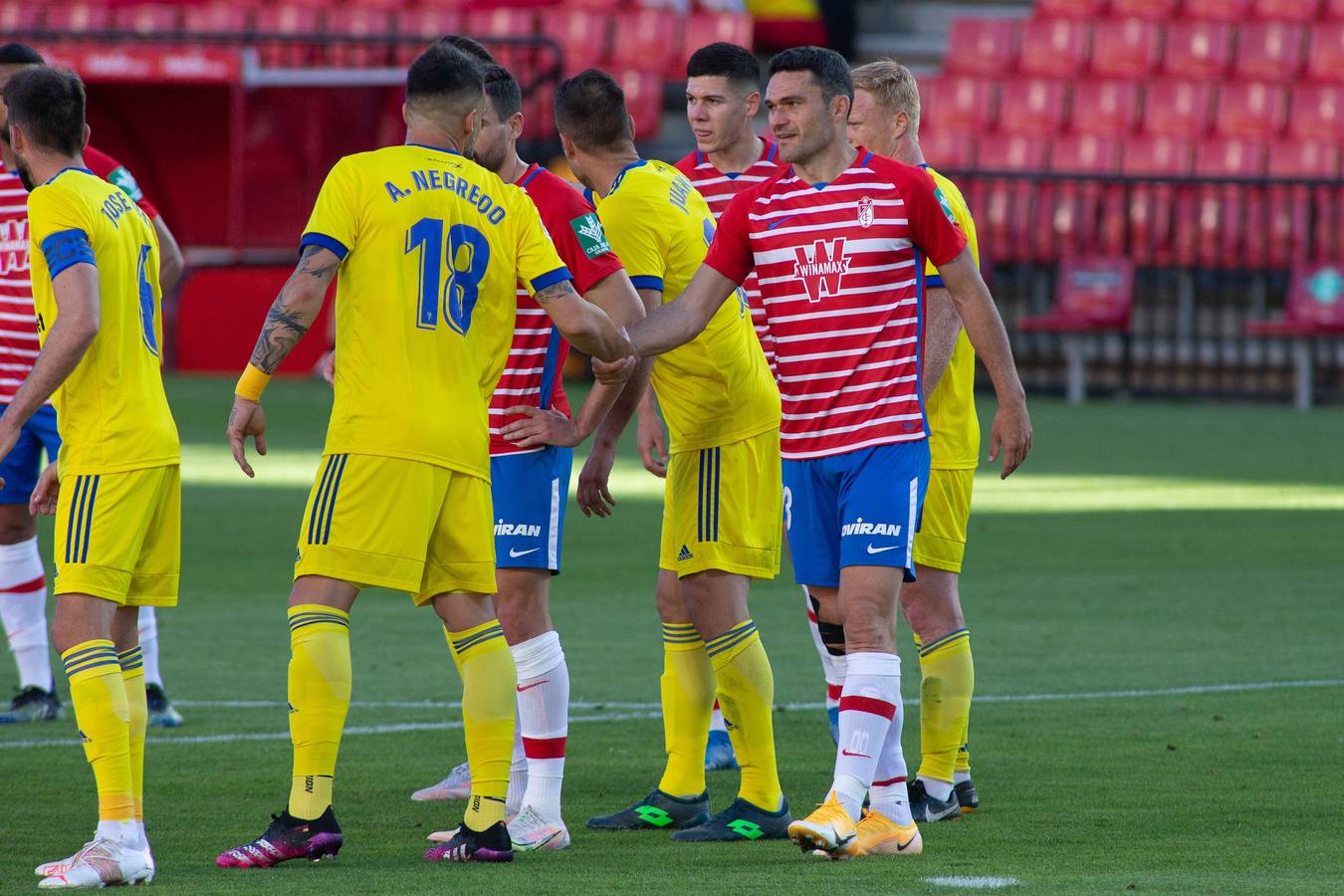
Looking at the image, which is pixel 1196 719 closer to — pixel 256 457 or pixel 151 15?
pixel 256 457

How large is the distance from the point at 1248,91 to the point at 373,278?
20.5 metres

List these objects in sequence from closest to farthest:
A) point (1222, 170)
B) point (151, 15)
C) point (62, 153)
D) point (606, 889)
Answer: point (606, 889) → point (62, 153) → point (1222, 170) → point (151, 15)

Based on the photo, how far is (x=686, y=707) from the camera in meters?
5.74

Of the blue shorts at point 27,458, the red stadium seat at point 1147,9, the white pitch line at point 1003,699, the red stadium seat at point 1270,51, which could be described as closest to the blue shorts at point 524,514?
the white pitch line at point 1003,699

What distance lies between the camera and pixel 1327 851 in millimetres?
5055

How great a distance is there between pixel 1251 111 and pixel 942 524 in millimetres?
19135

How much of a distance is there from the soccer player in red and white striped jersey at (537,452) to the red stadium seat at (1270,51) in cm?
2016

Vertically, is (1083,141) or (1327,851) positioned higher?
(1083,141)

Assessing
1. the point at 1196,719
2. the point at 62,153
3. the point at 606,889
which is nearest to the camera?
the point at 606,889

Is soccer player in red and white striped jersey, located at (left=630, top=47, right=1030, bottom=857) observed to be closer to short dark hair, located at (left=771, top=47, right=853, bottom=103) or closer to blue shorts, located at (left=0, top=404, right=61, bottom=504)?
short dark hair, located at (left=771, top=47, right=853, bottom=103)

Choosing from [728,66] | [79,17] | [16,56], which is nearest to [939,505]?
[728,66]

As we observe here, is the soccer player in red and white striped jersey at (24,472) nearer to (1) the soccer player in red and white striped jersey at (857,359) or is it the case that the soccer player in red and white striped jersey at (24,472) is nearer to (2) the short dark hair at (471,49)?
(2) the short dark hair at (471,49)

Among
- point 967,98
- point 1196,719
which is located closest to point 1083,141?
point 967,98

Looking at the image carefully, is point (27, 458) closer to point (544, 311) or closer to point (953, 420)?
point (544, 311)
